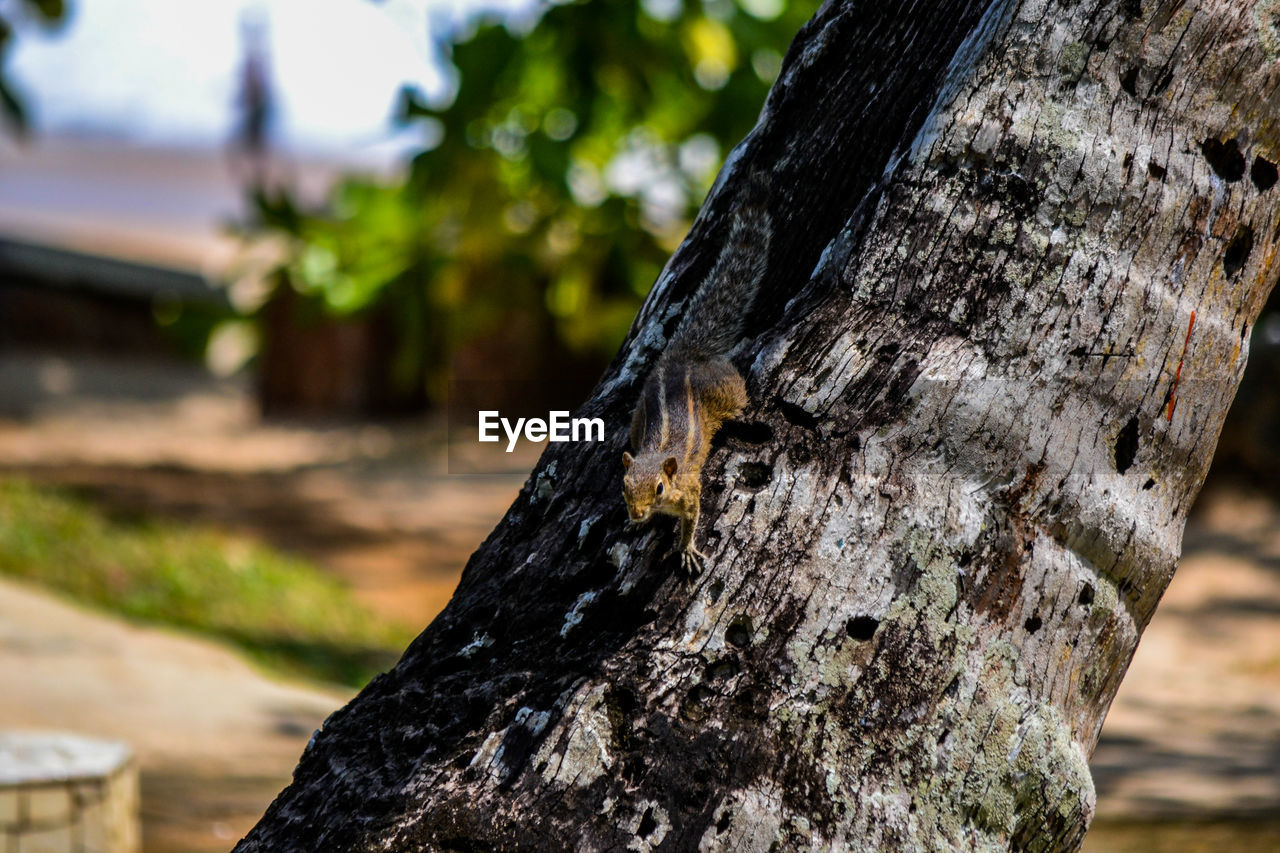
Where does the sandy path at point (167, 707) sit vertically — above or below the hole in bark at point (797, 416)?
below

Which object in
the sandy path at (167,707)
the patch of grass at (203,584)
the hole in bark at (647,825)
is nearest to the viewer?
the hole in bark at (647,825)

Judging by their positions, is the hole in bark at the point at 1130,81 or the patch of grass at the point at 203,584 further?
the patch of grass at the point at 203,584

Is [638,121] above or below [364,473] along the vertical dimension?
above

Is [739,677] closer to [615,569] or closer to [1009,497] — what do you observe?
[615,569]

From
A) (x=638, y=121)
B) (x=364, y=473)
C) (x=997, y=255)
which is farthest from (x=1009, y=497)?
(x=364, y=473)

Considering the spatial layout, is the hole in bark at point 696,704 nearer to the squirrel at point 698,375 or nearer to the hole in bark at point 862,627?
the hole in bark at point 862,627

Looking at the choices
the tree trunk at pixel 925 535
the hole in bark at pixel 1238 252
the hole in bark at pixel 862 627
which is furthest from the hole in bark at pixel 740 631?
the hole in bark at pixel 1238 252

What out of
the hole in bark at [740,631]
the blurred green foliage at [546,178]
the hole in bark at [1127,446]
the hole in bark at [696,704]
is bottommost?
the hole in bark at [696,704]

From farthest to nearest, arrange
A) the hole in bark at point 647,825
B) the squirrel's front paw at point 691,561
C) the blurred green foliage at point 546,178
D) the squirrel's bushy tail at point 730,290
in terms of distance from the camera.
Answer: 1. the blurred green foliage at point 546,178
2. the squirrel's bushy tail at point 730,290
3. the squirrel's front paw at point 691,561
4. the hole in bark at point 647,825
